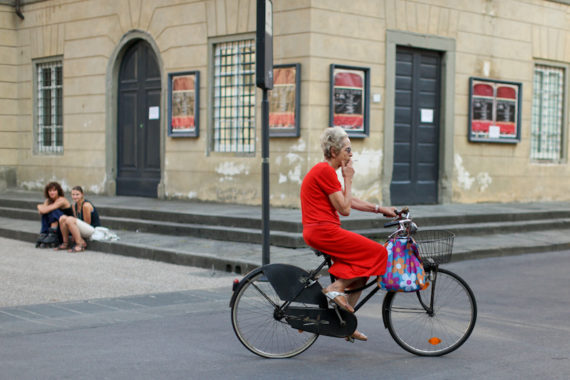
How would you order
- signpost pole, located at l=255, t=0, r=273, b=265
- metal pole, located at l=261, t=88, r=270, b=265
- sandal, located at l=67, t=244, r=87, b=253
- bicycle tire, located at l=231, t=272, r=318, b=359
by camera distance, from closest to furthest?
1. bicycle tire, located at l=231, t=272, r=318, b=359
2. signpost pole, located at l=255, t=0, r=273, b=265
3. metal pole, located at l=261, t=88, r=270, b=265
4. sandal, located at l=67, t=244, r=87, b=253

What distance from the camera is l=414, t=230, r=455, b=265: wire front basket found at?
5621mm

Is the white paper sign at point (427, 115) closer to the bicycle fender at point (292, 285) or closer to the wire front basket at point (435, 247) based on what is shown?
the wire front basket at point (435, 247)

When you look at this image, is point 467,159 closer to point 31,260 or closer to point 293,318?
point 31,260

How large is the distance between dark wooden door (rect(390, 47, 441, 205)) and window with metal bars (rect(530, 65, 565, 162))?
3.23m

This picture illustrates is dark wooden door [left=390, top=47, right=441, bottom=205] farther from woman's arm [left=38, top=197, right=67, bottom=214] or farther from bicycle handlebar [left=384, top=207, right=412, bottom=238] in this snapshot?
bicycle handlebar [left=384, top=207, right=412, bottom=238]

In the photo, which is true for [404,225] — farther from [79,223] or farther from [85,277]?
[79,223]

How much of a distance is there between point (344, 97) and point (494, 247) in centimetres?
380

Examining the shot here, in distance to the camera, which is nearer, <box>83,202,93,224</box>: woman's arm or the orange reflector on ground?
the orange reflector on ground

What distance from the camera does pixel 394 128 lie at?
586 inches

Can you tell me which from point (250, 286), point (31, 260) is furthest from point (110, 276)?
point (250, 286)

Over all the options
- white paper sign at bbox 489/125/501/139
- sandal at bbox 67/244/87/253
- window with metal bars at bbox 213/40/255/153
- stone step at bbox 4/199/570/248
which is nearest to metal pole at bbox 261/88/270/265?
stone step at bbox 4/199/570/248

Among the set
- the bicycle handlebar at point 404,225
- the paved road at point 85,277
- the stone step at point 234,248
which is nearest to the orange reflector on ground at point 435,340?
the bicycle handlebar at point 404,225

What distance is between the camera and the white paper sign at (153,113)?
16.3m

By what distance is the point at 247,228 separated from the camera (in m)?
12.4
